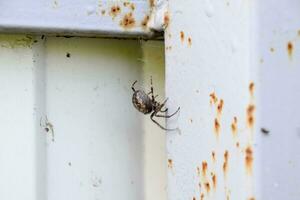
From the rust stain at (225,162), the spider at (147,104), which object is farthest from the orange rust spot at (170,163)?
the rust stain at (225,162)

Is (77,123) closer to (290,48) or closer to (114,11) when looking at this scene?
(114,11)

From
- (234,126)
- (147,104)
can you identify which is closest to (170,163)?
(147,104)

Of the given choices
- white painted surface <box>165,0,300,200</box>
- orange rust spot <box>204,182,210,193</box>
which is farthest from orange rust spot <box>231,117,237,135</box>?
orange rust spot <box>204,182,210,193</box>

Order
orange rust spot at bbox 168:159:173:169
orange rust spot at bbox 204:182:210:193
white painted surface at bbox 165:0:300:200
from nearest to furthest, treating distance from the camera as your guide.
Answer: white painted surface at bbox 165:0:300:200, orange rust spot at bbox 204:182:210:193, orange rust spot at bbox 168:159:173:169

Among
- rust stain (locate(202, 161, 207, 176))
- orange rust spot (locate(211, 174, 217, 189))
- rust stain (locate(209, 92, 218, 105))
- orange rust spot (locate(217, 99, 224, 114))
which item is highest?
rust stain (locate(209, 92, 218, 105))

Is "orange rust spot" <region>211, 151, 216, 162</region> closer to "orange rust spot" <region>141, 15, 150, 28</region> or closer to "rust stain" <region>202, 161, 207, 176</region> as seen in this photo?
"rust stain" <region>202, 161, 207, 176</region>

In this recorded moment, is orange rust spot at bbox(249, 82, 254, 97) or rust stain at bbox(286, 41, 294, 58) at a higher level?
rust stain at bbox(286, 41, 294, 58)

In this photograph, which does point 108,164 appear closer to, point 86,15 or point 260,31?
point 86,15

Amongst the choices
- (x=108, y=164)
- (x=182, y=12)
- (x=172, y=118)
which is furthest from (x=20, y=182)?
(x=182, y=12)
